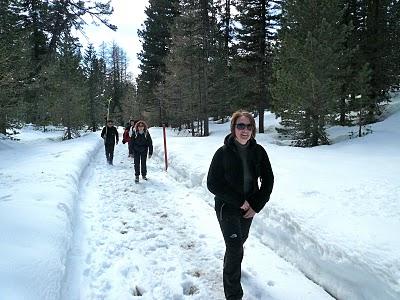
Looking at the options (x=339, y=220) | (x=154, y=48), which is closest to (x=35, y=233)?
(x=339, y=220)

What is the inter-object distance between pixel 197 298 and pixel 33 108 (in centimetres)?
2247

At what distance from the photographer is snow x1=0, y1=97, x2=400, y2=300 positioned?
4633 millimetres

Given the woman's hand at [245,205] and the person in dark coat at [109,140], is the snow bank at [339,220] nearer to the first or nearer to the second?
the woman's hand at [245,205]

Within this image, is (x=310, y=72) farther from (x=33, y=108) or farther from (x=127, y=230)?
(x=33, y=108)

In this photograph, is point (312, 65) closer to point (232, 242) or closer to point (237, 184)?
point (237, 184)

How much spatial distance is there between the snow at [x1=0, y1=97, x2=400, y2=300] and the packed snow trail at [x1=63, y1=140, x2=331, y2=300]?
0.02 metres

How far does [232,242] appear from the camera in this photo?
424 centimetres

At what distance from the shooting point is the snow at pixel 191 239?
4633 mm

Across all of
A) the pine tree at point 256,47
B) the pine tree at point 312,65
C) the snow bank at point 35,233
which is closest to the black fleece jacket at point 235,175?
the snow bank at point 35,233

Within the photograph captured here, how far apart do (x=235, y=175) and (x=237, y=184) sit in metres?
0.10

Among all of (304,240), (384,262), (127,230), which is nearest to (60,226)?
(127,230)

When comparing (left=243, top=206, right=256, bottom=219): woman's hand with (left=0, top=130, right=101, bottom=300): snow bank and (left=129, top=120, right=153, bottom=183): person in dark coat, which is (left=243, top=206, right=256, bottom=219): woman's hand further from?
(left=129, top=120, right=153, bottom=183): person in dark coat

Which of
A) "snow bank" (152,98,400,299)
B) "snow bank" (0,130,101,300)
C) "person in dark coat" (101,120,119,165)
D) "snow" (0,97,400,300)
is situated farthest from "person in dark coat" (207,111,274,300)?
"person in dark coat" (101,120,119,165)

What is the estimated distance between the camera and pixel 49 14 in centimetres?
1980
